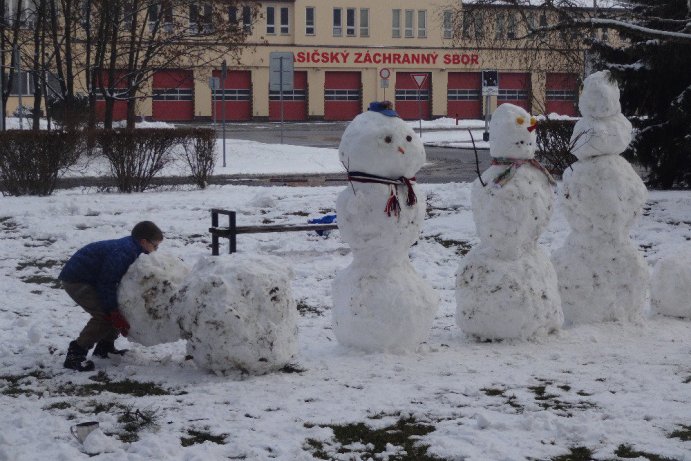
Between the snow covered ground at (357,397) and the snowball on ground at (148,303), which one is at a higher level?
the snowball on ground at (148,303)

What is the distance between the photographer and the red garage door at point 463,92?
187 feet

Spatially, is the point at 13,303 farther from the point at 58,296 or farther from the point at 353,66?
the point at 353,66

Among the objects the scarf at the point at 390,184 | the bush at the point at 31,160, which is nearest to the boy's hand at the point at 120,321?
the scarf at the point at 390,184

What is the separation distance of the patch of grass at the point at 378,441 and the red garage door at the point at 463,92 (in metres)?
52.1

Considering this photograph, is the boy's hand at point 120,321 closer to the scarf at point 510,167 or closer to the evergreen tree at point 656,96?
the scarf at point 510,167

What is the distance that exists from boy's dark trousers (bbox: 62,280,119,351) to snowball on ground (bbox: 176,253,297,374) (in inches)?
27.9

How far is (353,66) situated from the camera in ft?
183

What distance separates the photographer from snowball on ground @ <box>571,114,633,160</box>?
8.49 metres

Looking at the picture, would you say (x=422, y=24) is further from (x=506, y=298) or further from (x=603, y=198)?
(x=506, y=298)

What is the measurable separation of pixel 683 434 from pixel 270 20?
5127cm

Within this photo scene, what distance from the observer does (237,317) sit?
6.64m

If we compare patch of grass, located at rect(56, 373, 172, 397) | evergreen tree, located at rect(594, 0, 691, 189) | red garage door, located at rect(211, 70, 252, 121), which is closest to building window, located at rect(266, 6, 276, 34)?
red garage door, located at rect(211, 70, 252, 121)

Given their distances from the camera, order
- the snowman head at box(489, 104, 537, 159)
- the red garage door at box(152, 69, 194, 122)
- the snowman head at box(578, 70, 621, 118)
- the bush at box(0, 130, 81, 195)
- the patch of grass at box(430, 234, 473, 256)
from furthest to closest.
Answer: the red garage door at box(152, 69, 194, 122)
the bush at box(0, 130, 81, 195)
the patch of grass at box(430, 234, 473, 256)
the snowman head at box(578, 70, 621, 118)
the snowman head at box(489, 104, 537, 159)

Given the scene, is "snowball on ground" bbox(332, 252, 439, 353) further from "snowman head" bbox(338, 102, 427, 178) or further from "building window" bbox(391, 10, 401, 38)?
"building window" bbox(391, 10, 401, 38)
